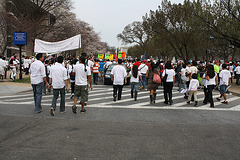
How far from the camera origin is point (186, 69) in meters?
11.7

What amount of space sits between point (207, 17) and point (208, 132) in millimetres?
18901

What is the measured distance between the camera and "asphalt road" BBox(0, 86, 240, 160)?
14.3 feet

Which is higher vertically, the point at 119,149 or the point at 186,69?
the point at 186,69

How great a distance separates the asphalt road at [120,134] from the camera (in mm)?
4348

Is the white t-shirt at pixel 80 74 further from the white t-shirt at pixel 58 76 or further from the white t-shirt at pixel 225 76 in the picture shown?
the white t-shirt at pixel 225 76

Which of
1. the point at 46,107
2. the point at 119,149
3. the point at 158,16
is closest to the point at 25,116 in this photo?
the point at 46,107

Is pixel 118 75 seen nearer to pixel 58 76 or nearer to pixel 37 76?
pixel 58 76

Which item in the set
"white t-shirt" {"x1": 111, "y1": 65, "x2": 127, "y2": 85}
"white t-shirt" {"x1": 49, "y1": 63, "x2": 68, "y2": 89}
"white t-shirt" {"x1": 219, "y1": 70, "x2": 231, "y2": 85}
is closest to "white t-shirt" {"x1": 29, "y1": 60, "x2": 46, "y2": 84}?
"white t-shirt" {"x1": 49, "y1": 63, "x2": 68, "y2": 89}

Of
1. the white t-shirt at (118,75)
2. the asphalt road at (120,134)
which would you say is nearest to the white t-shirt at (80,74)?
the asphalt road at (120,134)

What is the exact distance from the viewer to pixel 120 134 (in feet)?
18.2

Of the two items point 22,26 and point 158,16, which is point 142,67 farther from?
point 158,16

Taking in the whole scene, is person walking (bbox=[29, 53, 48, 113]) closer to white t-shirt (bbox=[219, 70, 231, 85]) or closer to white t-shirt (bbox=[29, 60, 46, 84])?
white t-shirt (bbox=[29, 60, 46, 84])

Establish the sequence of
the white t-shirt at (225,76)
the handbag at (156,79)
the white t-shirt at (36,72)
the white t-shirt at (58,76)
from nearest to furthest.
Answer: the white t-shirt at (58,76)
the white t-shirt at (36,72)
the handbag at (156,79)
the white t-shirt at (225,76)

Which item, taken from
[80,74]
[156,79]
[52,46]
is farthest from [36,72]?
[156,79]
